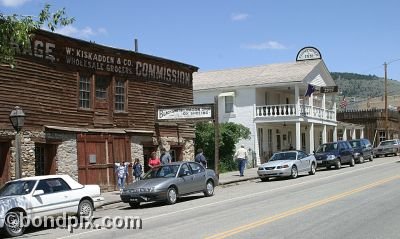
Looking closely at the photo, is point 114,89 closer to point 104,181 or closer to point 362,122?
point 104,181

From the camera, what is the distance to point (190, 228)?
38.9 ft

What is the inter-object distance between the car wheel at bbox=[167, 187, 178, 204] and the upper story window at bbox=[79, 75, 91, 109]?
710 cm

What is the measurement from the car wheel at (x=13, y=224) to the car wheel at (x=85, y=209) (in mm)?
1802

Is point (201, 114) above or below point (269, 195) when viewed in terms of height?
above

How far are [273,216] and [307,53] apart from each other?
3468cm

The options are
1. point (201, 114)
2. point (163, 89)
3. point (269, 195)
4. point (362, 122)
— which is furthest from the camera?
point (362, 122)

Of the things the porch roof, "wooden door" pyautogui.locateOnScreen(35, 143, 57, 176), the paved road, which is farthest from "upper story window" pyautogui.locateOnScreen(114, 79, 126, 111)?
the porch roof

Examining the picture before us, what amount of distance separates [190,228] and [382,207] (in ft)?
16.8

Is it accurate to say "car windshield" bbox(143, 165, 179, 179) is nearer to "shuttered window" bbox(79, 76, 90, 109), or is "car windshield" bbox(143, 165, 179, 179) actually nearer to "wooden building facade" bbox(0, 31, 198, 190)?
"wooden building facade" bbox(0, 31, 198, 190)

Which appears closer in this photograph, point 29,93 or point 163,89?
point 29,93

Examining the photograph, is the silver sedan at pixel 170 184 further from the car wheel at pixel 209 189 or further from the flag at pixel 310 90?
the flag at pixel 310 90

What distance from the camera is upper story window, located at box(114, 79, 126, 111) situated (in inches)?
991

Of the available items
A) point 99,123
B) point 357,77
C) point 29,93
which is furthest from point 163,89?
point 357,77

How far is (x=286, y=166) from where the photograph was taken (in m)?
26.8
